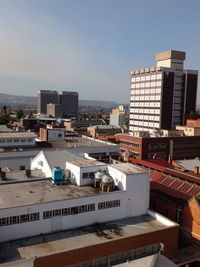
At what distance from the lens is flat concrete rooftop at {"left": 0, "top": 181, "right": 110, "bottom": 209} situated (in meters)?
29.4

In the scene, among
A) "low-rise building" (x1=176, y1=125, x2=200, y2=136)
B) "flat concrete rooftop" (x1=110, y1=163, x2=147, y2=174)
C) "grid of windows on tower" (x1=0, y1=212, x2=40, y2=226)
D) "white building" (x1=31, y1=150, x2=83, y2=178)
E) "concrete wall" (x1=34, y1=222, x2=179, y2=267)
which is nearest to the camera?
"concrete wall" (x1=34, y1=222, x2=179, y2=267)

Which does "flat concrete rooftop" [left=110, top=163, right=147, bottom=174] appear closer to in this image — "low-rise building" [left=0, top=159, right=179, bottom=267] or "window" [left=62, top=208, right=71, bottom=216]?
"low-rise building" [left=0, top=159, right=179, bottom=267]

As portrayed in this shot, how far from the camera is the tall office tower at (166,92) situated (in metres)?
116

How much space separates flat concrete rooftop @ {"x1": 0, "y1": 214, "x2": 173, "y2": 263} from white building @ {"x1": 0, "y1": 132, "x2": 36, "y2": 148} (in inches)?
1499

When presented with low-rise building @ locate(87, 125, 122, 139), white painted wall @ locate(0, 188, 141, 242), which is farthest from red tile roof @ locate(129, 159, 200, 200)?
low-rise building @ locate(87, 125, 122, 139)

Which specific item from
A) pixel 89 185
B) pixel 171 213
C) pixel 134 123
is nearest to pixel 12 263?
pixel 89 185

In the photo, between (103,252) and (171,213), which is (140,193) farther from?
(103,252)

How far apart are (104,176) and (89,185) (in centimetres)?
318

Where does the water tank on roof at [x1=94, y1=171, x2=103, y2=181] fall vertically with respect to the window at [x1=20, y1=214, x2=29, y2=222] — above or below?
above

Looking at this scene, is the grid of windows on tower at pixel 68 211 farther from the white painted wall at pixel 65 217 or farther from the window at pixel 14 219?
the window at pixel 14 219

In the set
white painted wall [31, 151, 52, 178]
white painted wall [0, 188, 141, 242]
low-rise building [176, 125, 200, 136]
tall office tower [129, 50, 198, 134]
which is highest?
tall office tower [129, 50, 198, 134]

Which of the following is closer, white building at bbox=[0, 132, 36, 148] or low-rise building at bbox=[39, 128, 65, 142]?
white building at bbox=[0, 132, 36, 148]

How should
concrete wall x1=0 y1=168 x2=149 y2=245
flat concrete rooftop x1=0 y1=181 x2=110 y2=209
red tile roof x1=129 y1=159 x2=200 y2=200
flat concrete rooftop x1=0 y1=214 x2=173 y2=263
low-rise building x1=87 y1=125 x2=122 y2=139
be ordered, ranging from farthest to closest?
1. low-rise building x1=87 y1=125 x2=122 y2=139
2. red tile roof x1=129 y1=159 x2=200 y2=200
3. flat concrete rooftop x1=0 y1=181 x2=110 y2=209
4. concrete wall x1=0 y1=168 x2=149 y2=245
5. flat concrete rooftop x1=0 y1=214 x2=173 y2=263

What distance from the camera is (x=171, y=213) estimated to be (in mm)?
37656
